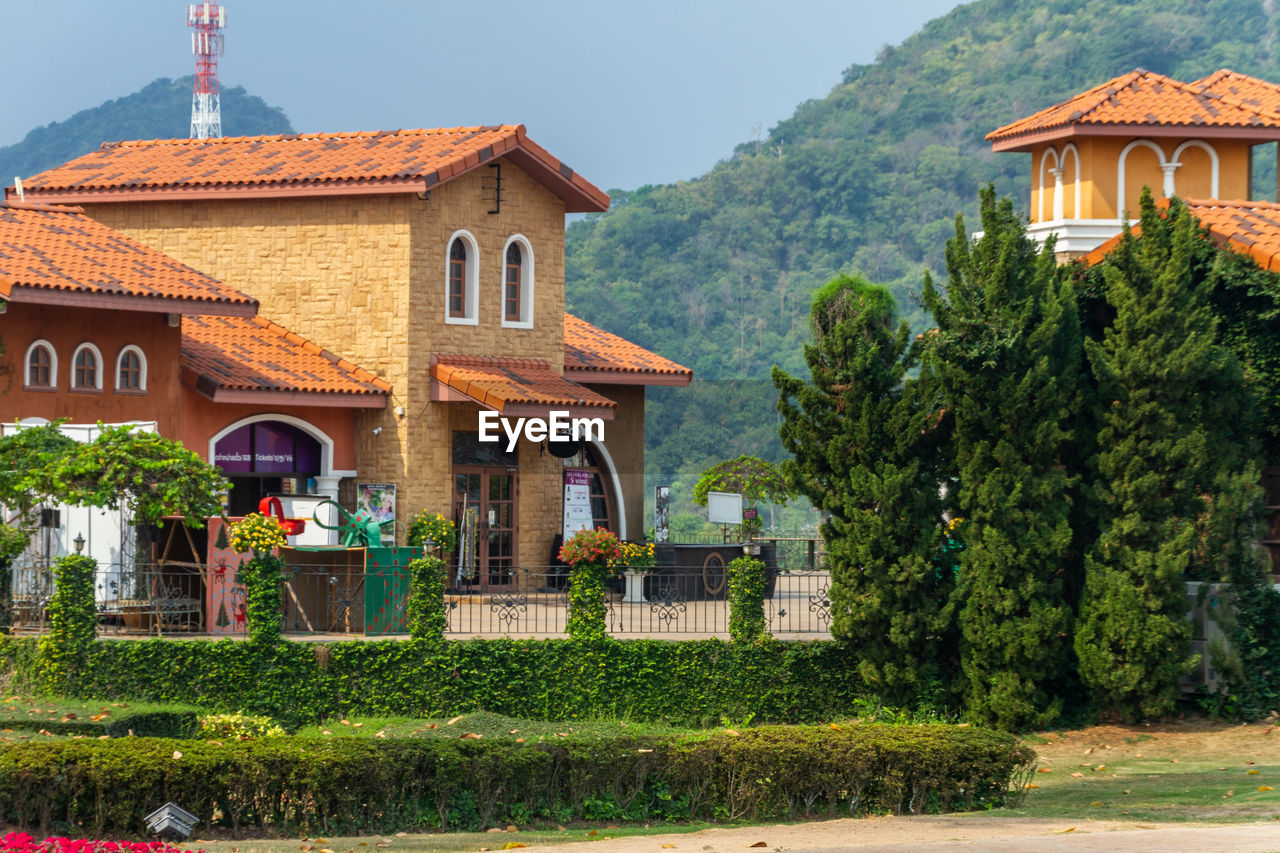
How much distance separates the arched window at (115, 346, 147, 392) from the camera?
21.6 meters

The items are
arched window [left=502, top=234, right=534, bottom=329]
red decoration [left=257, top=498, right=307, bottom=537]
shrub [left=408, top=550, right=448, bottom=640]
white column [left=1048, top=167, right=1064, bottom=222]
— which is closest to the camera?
shrub [left=408, top=550, right=448, bottom=640]

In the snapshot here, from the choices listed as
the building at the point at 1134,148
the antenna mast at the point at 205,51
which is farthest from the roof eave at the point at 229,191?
the antenna mast at the point at 205,51

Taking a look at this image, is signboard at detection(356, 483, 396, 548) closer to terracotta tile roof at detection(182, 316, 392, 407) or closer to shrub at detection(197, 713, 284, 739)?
terracotta tile roof at detection(182, 316, 392, 407)

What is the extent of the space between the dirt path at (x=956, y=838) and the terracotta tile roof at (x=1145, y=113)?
43.7ft

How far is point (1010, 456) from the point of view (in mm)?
18594

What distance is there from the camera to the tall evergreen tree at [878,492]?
62.1ft

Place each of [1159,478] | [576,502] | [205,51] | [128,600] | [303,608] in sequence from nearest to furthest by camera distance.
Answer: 1. [1159,478]
2. [128,600]
3. [303,608]
4. [576,502]
5. [205,51]

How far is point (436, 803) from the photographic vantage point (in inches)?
561

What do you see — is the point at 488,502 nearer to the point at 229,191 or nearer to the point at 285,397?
the point at 285,397

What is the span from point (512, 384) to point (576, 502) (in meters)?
3.06

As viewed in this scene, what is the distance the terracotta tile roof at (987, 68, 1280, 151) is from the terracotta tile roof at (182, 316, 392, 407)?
1079cm

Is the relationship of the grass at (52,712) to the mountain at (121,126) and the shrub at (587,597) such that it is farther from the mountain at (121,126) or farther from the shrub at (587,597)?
the mountain at (121,126)

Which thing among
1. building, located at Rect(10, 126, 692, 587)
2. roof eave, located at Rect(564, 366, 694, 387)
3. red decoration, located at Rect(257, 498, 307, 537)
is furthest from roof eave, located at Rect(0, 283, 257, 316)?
roof eave, located at Rect(564, 366, 694, 387)

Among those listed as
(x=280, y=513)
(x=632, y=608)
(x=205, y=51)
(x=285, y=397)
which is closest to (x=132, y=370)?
(x=285, y=397)
